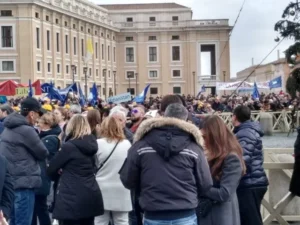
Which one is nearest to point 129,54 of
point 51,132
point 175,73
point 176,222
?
point 175,73

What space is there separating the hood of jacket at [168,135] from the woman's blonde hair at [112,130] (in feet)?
5.84

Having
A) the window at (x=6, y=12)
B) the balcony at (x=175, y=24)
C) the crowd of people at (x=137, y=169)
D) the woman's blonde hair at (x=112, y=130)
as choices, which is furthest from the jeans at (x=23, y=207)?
the balcony at (x=175, y=24)

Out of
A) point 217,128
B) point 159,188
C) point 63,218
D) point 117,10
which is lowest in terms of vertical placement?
point 63,218

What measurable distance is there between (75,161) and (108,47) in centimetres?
8217

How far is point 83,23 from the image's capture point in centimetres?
7994

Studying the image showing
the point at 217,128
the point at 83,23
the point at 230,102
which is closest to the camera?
the point at 217,128

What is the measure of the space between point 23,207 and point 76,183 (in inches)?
44.0

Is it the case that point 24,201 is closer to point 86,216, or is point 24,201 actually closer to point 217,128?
point 86,216

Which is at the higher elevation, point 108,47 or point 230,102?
point 108,47

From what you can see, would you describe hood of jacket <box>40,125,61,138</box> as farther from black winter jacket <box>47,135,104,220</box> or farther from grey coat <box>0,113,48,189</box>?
black winter jacket <box>47,135,104,220</box>

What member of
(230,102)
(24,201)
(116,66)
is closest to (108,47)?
(116,66)

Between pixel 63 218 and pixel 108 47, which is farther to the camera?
pixel 108 47

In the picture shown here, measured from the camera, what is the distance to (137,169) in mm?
4875

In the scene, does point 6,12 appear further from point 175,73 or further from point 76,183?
point 76,183
